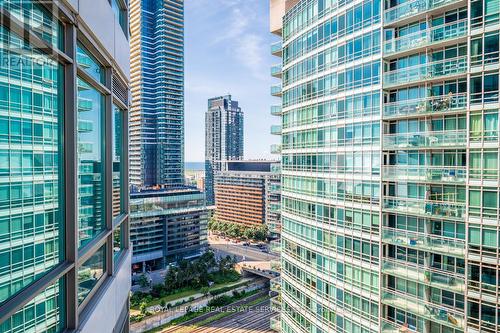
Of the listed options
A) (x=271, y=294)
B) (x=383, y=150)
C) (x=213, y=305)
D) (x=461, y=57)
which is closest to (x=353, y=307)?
(x=383, y=150)

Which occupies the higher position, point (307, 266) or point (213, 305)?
point (307, 266)

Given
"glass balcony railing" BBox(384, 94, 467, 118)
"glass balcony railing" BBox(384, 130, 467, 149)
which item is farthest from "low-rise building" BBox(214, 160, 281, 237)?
"glass balcony railing" BBox(384, 94, 467, 118)

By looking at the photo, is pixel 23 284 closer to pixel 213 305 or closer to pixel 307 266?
pixel 307 266

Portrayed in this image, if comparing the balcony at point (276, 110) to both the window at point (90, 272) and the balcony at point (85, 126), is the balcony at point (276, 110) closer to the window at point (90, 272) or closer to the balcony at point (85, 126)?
the window at point (90, 272)

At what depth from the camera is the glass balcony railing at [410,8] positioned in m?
18.7

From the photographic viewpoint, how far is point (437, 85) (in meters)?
19.2

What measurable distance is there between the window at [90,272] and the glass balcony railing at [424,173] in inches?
694

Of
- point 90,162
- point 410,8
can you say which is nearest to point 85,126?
point 90,162

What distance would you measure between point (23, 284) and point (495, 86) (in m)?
20.2

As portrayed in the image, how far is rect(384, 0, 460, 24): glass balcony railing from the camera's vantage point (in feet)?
61.3

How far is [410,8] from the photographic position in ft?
65.2

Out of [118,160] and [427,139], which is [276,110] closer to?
[427,139]

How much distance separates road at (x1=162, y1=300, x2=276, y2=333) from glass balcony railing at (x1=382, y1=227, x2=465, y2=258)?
119 feet

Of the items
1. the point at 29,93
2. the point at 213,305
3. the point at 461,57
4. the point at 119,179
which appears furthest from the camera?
the point at 213,305
